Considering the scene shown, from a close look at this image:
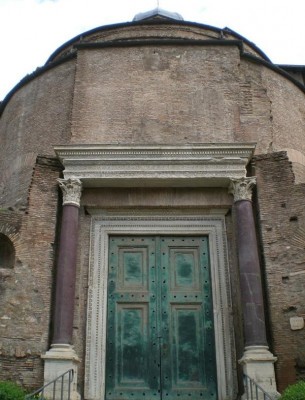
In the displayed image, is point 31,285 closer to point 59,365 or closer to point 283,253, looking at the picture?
point 59,365

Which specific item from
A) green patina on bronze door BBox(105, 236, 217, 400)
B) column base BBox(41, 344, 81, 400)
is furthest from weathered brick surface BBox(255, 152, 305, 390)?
column base BBox(41, 344, 81, 400)

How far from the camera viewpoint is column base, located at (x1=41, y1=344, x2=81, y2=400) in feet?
27.7

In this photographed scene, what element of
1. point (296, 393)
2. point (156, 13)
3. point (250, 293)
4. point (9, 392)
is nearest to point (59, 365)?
point (9, 392)

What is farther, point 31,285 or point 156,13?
point 156,13

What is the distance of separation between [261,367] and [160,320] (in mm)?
2055

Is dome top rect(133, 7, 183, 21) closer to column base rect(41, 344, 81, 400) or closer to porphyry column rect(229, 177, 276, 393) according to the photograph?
porphyry column rect(229, 177, 276, 393)

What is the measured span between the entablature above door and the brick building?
2 centimetres

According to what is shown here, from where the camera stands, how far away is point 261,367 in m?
8.54

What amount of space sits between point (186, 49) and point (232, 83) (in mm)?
1337

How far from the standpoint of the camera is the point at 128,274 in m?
10.2

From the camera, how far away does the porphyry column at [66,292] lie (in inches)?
339

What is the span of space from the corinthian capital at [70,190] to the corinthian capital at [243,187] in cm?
286

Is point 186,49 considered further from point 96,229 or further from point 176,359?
point 176,359

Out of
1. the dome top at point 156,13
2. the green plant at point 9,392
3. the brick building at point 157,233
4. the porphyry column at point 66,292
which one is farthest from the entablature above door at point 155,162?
the dome top at point 156,13
